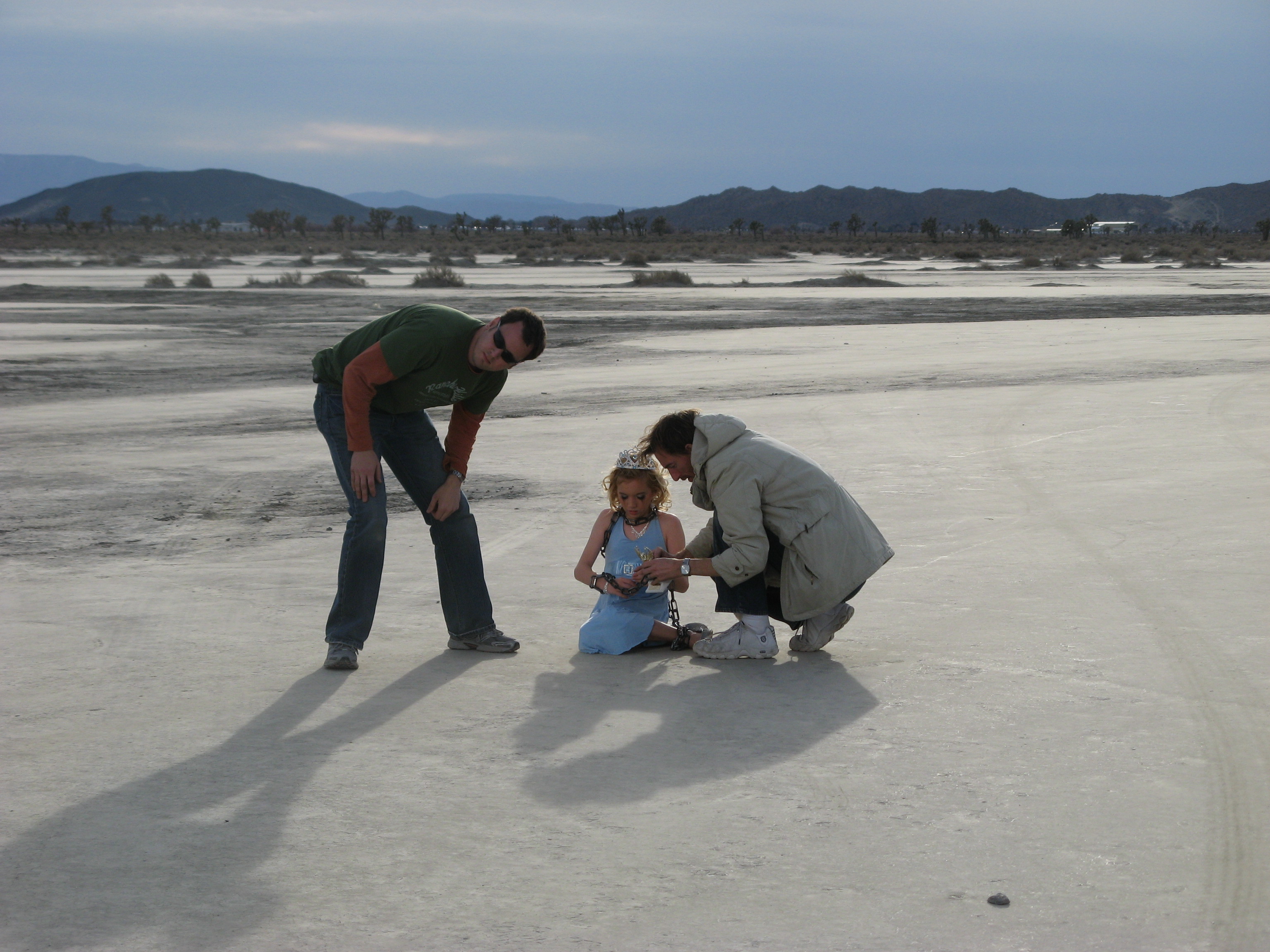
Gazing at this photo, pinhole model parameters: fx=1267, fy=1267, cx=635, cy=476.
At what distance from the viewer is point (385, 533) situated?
5.36 meters

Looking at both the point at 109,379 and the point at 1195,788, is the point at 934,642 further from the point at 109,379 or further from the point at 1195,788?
the point at 109,379

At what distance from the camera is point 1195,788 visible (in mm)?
3838

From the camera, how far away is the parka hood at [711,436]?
16.2ft

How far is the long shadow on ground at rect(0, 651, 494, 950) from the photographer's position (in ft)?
10.1

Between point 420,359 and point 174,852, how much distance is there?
2.10 metres

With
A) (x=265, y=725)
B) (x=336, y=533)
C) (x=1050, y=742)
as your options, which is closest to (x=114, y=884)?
(x=265, y=725)

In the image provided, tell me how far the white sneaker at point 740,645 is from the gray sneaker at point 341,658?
1.41 m

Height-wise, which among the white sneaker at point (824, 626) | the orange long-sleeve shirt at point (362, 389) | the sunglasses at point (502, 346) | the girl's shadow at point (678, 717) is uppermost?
the sunglasses at point (502, 346)

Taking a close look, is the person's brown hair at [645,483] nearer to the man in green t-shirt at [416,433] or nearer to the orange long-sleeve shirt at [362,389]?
the man in green t-shirt at [416,433]

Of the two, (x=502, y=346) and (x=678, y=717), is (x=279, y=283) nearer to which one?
(x=502, y=346)

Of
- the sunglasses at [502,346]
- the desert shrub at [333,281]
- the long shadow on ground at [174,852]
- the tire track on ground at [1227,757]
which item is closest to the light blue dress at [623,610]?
the sunglasses at [502,346]

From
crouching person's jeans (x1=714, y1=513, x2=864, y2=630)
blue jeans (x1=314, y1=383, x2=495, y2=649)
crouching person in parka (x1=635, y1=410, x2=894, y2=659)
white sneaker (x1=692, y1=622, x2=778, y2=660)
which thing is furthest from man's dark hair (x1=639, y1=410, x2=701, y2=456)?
blue jeans (x1=314, y1=383, x2=495, y2=649)

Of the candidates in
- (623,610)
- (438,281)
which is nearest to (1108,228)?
(438,281)

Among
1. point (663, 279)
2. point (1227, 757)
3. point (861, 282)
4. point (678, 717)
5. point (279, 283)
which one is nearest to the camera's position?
point (1227, 757)
